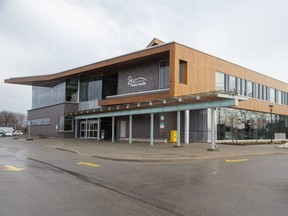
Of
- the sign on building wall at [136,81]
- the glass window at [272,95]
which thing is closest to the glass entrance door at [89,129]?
the sign on building wall at [136,81]

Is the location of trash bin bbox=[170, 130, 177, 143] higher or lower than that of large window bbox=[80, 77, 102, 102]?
lower

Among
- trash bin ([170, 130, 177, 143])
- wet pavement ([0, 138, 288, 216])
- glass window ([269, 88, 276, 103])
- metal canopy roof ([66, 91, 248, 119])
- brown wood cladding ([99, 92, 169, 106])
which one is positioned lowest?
wet pavement ([0, 138, 288, 216])

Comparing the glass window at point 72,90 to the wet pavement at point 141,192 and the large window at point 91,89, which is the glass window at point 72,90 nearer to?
the large window at point 91,89

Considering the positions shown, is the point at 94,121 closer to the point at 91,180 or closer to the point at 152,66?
the point at 152,66

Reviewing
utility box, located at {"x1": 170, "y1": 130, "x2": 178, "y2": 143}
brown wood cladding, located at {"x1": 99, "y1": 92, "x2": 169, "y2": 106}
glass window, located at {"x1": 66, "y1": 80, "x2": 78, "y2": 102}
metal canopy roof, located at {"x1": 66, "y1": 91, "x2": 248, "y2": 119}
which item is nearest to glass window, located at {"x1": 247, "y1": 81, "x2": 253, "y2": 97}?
utility box, located at {"x1": 170, "y1": 130, "x2": 178, "y2": 143}

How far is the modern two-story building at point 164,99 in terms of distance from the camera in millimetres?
30766

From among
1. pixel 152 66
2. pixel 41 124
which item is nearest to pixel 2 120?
pixel 41 124

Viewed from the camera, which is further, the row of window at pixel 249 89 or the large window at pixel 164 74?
the row of window at pixel 249 89

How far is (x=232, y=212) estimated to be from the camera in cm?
665

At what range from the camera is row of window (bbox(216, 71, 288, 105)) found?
37.6m

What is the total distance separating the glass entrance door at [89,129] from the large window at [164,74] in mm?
14704

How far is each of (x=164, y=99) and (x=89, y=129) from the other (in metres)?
22.1

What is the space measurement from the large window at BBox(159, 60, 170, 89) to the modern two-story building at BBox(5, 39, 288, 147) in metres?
0.10

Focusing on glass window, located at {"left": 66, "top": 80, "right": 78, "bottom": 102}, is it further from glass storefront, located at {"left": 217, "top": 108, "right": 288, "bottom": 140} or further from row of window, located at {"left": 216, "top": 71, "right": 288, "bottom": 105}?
glass storefront, located at {"left": 217, "top": 108, "right": 288, "bottom": 140}
